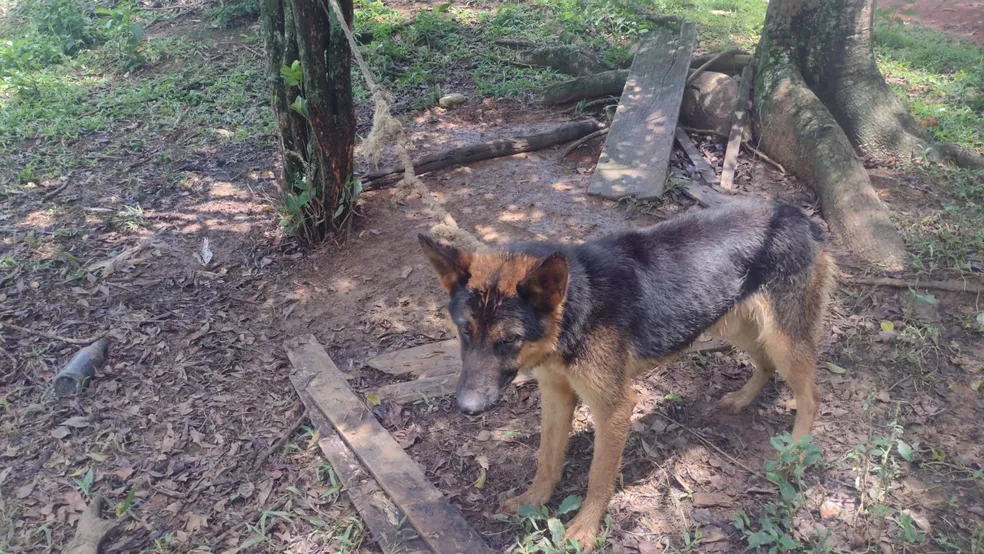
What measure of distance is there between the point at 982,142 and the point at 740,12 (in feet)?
19.1

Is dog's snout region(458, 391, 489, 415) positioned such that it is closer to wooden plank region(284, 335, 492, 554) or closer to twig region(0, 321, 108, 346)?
wooden plank region(284, 335, 492, 554)

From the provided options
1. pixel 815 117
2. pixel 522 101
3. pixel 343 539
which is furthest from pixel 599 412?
pixel 522 101

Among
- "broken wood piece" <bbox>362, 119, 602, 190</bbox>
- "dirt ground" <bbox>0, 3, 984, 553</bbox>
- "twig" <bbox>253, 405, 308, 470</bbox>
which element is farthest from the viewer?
"broken wood piece" <bbox>362, 119, 602, 190</bbox>

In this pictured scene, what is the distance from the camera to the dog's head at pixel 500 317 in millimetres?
3268

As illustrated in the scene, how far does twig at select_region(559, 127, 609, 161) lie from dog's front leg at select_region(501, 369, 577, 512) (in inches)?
179

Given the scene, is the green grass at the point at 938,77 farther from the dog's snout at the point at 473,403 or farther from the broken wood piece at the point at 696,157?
the dog's snout at the point at 473,403

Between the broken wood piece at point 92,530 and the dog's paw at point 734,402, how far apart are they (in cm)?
428

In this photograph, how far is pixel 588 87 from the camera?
29.5 ft

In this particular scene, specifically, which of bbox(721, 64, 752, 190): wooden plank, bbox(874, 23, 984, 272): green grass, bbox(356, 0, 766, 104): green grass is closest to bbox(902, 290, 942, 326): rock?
bbox(874, 23, 984, 272): green grass

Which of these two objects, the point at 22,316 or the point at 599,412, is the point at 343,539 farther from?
the point at 22,316

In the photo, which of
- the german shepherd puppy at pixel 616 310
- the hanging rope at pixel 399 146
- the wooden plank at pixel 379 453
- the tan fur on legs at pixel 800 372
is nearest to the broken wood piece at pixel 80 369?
the wooden plank at pixel 379 453

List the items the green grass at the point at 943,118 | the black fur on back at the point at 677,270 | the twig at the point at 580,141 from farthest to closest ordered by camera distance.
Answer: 1. the twig at the point at 580,141
2. the green grass at the point at 943,118
3. the black fur on back at the point at 677,270

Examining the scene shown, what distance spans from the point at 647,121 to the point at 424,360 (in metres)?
4.50

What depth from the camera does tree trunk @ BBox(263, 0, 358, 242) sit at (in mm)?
5883
